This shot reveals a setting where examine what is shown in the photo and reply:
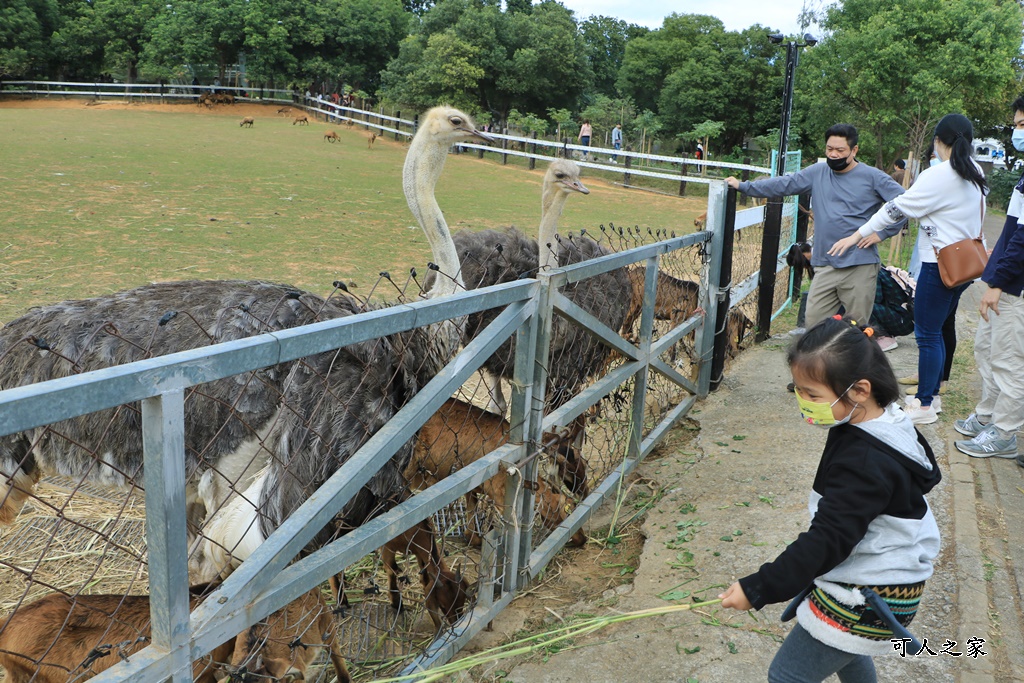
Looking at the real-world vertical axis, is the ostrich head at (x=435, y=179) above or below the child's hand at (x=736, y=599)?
above

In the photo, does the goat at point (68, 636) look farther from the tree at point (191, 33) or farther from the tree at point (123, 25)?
the tree at point (123, 25)

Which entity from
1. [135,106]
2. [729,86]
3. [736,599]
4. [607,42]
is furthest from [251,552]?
[607,42]

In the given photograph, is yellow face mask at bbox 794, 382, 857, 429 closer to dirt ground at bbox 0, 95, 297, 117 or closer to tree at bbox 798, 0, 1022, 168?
tree at bbox 798, 0, 1022, 168

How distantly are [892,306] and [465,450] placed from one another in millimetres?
4675

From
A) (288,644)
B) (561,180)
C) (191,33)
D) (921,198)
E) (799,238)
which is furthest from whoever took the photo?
(191,33)

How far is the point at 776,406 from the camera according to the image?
5.86 m

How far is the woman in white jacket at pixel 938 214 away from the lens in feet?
15.9

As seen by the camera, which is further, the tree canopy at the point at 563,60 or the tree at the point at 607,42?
the tree at the point at 607,42

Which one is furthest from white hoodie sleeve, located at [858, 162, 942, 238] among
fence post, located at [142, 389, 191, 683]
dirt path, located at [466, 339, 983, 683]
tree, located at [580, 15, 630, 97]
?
tree, located at [580, 15, 630, 97]

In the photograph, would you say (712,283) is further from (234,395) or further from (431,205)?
(234,395)

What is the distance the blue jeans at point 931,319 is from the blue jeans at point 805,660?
3156 millimetres

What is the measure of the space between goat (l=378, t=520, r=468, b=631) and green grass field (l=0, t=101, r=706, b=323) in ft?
15.1

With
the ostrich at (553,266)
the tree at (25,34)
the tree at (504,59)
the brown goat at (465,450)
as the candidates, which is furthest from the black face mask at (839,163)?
the tree at (25,34)

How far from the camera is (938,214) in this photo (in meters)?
4.94
